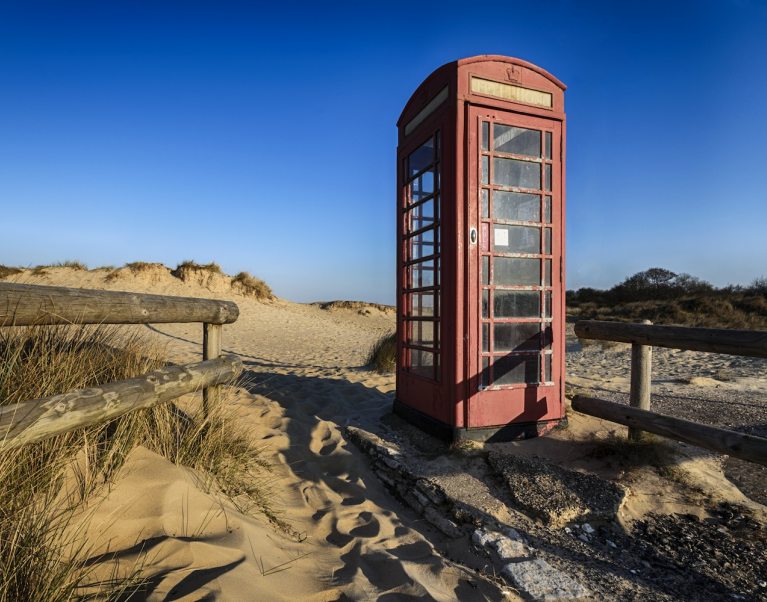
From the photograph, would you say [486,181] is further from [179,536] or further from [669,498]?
[179,536]

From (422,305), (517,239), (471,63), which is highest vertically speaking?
(471,63)

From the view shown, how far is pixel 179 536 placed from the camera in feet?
7.27

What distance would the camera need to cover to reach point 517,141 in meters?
4.54

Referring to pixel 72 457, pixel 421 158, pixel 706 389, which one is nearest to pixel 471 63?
pixel 421 158

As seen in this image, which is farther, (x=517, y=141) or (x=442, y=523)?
(x=517, y=141)

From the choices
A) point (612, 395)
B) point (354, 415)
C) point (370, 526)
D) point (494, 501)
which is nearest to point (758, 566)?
point (494, 501)

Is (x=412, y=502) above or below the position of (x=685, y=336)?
below

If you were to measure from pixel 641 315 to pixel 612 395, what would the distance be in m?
14.1

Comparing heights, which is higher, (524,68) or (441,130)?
(524,68)

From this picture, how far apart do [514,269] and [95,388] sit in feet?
11.8

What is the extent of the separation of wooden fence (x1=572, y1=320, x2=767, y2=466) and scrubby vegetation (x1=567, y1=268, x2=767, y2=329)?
997cm

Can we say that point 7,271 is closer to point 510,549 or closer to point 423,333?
point 423,333

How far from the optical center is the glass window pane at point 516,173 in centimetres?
447

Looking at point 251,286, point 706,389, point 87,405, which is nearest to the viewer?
point 87,405
